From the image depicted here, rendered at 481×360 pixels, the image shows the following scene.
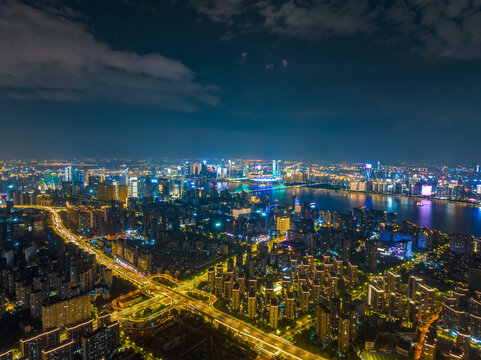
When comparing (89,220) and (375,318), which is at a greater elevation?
(89,220)

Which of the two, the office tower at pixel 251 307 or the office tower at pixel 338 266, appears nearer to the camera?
the office tower at pixel 251 307

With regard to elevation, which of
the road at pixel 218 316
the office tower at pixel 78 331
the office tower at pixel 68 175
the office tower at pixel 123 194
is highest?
the office tower at pixel 68 175

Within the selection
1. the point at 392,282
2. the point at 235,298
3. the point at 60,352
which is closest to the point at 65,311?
the point at 60,352

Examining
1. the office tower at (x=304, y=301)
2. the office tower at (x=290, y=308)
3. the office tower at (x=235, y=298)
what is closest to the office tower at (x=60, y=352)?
the office tower at (x=235, y=298)

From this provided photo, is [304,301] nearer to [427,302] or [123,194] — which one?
[427,302]

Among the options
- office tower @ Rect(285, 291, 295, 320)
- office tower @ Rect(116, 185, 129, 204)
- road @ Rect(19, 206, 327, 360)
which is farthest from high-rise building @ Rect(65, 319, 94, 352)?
office tower @ Rect(116, 185, 129, 204)

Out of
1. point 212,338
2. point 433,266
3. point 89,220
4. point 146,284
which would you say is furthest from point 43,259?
point 433,266

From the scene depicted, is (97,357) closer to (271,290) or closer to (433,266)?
(271,290)

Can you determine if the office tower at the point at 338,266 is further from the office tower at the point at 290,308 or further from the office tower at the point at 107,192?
the office tower at the point at 107,192
